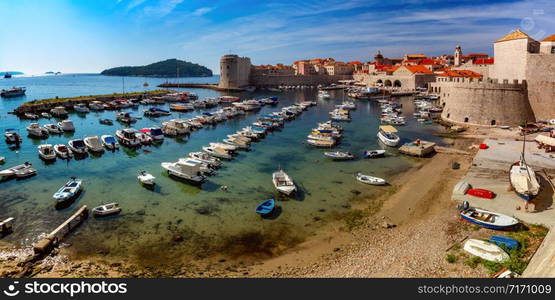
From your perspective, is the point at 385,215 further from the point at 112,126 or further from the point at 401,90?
the point at 401,90

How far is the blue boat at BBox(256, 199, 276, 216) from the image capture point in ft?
54.2

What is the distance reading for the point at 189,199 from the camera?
18.9 meters

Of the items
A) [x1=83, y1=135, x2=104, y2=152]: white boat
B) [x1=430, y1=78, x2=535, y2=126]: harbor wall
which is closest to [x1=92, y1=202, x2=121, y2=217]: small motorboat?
[x1=83, y1=135, x2=104, y2=152]: white boat

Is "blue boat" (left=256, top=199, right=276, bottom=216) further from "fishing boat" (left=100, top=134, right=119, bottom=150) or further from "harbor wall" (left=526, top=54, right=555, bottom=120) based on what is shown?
"harbor wall" (left=526, top=54, right=555, bottom=120)

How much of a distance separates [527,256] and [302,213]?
9.30 m

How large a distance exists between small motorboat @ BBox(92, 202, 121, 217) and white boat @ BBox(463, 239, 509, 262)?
1615 cm

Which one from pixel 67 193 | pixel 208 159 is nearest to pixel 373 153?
pixel 208 159

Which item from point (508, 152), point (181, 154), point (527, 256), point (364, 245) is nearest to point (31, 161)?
point (181, 154)

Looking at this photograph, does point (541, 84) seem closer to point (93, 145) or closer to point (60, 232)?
point (60, 232)

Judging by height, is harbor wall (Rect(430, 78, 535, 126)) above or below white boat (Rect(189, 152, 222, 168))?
above

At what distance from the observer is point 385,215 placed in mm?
16453

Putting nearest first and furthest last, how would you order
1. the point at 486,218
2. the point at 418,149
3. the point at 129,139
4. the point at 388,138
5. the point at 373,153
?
the point at 486,218, the point at 418,149, the point at 373,153, the point at 388,138, the point at 129,139

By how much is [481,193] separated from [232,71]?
9309 cm

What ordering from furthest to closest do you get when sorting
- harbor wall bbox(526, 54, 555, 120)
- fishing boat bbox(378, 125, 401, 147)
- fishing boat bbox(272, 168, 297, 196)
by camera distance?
harbor wall bbox(526, 54, 555, 120)
fishing boat bbox(378, 125, 401, 147)
fishing boat bbox(272, 168, 297, 196)
